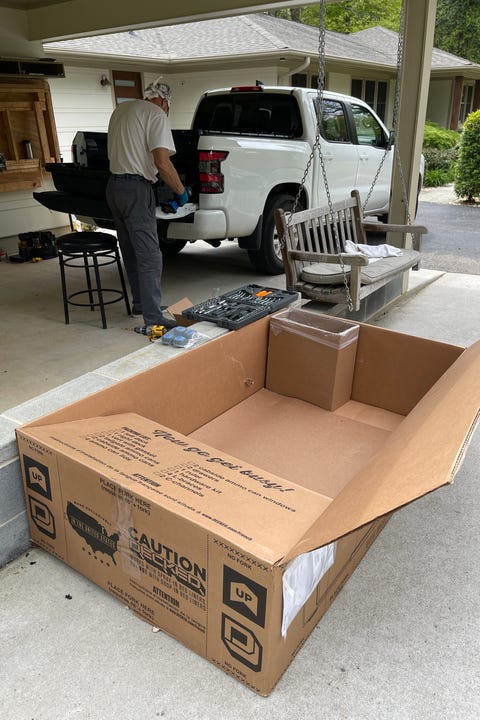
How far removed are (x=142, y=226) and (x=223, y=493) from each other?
3.19m

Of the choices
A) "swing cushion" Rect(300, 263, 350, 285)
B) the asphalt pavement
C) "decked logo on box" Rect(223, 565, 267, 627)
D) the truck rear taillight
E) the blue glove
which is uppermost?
the truck rear taillight

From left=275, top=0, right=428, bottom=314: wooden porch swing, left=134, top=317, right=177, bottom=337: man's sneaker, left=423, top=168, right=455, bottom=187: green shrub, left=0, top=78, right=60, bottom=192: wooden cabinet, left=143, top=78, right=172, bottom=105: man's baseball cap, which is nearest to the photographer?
left=275, top=0, right=428, bottom=314: wooden porch swing

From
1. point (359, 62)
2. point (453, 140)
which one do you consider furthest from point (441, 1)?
point (359, 62)

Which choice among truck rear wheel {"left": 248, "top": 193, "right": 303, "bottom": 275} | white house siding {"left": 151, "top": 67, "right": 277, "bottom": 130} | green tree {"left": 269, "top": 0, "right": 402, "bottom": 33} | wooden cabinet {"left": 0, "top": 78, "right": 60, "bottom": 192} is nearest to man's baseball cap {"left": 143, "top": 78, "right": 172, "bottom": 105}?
truck rear wheel {"left": 248, "top": 193, "right": 303, "bottom": 275}

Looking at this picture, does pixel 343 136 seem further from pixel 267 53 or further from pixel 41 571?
pixel 41 571

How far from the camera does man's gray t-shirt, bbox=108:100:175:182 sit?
162 inches

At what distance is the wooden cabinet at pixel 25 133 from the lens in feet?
23.2

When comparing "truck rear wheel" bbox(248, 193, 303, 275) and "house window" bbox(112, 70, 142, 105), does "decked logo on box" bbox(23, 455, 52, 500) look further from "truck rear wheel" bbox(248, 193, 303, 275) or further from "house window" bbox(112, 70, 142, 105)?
"house window" bbox(112, 70, 142, 105)

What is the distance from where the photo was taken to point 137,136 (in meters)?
4.17

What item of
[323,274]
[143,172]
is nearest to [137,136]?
[143,172]

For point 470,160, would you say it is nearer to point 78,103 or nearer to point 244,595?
point 78,103

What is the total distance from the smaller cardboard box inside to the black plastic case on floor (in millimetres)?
117

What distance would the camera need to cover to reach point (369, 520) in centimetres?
129

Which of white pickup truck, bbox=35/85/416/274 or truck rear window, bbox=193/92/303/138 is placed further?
truck rear window, bbox=193/92/303/138
